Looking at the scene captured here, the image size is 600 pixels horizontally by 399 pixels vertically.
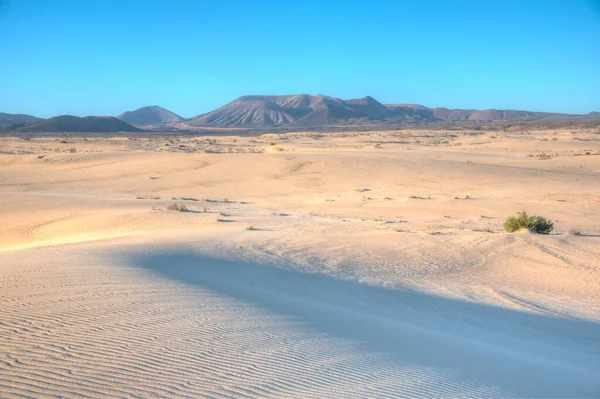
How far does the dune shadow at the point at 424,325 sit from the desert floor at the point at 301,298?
0.04 m

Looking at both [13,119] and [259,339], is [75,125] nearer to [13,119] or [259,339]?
[13,119]

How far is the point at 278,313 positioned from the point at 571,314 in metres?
5.14

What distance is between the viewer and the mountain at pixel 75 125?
99500 mm

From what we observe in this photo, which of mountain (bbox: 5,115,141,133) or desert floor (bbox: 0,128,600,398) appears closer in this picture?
desert floor (bbox: 0,128,600,398)

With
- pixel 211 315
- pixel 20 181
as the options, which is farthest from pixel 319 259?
pixel 20 181

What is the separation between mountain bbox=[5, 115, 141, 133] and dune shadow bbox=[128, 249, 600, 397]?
322 feet

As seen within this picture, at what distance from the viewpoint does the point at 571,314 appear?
8.86 meters

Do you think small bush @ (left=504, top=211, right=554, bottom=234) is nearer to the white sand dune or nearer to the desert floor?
the desert floor

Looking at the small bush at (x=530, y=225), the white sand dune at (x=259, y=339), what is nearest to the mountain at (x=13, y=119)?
the small bush at (x=530, y=225)

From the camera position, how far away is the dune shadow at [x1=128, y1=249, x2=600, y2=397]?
600cm

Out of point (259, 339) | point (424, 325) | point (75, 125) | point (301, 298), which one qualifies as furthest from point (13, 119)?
point (259, 339)

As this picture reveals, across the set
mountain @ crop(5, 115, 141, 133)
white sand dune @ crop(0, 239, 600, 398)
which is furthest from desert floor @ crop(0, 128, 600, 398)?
mountain @ crop(5, 115, 141, 133)

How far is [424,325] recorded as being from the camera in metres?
8.02

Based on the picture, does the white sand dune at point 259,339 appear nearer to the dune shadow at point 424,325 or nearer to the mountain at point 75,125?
the dune shadow at point 424,325
